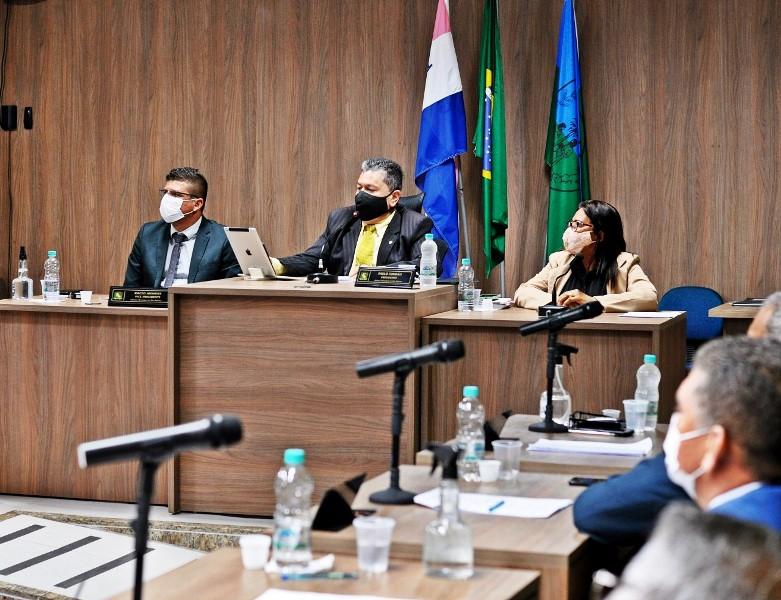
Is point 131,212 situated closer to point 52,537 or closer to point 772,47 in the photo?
point 52,537

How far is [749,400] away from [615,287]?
332cm

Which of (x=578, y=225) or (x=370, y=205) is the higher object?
(x=370, y=205)

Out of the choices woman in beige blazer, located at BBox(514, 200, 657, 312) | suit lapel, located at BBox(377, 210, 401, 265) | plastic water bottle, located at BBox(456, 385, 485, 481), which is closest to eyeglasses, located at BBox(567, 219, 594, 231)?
woman in beige blazer, located at BBox(514, 200, 657, 312)

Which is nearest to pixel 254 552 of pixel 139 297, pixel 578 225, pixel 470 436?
pixel 470 436

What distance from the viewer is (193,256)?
228 inches

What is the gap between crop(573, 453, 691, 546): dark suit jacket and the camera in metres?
2.14

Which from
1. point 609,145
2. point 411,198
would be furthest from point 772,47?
point 411,198

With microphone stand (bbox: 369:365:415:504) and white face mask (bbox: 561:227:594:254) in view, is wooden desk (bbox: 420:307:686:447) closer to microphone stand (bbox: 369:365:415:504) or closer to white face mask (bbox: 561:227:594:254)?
white face mask (bbox: 561:227:594:254)

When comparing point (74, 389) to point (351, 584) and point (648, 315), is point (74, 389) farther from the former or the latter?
point (351, 584)

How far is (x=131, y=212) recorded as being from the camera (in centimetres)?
743

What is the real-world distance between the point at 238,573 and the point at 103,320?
10.1 ft

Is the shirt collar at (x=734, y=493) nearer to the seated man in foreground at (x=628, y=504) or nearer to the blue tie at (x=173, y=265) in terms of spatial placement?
the seated man in foreground at (x=628, y=504)

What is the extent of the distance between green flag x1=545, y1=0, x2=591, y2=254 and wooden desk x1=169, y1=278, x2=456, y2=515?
6.23 ft

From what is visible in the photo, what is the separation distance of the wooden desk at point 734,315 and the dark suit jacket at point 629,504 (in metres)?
3.35
